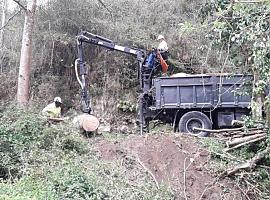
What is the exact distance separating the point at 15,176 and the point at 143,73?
221 inches

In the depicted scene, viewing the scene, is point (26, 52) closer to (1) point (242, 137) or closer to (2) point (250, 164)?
(1) point (242, 137)

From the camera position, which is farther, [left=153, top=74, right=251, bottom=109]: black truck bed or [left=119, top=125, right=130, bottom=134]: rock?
[left=119, top=125, right=130, bottom=134]: rock

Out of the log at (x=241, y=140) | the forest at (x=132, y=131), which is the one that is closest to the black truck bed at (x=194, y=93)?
the forest at (x=132, y=131)

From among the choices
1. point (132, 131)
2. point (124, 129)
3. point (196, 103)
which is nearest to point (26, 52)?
point (124, 129)

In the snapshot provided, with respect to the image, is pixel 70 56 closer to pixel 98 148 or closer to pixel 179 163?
pixel 98 148

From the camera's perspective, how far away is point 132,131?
586 inches

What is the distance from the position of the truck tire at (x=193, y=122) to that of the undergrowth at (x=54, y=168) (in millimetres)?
2921

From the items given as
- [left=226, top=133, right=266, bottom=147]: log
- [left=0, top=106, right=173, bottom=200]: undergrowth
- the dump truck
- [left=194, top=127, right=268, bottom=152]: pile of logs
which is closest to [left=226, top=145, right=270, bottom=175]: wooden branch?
[left=194, top=127, right=268, bottom=152]: pile of logs

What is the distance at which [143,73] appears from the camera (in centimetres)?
1345

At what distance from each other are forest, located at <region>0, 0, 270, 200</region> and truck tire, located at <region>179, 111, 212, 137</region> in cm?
35

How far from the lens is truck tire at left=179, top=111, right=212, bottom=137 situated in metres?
12.4

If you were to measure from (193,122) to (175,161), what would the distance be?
8.85 ft

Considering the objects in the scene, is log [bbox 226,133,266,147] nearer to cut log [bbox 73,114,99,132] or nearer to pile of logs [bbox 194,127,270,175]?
pile of logs [bbox 194,127,270,175]

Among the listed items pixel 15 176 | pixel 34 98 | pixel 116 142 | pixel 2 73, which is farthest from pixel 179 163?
pixel 2 73
